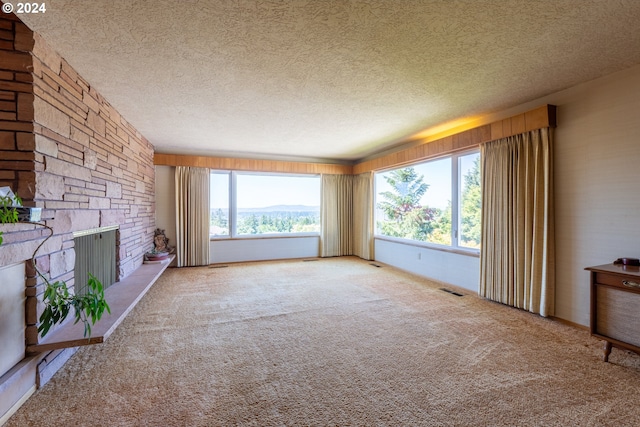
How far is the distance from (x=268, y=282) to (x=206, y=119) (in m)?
2.69

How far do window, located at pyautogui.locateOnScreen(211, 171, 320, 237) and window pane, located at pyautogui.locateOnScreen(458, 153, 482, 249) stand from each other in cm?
364

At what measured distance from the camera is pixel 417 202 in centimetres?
524

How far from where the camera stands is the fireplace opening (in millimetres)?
2500

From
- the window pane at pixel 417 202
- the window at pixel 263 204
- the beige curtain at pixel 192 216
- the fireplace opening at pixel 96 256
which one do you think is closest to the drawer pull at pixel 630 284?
the window pane at pixel 417 202

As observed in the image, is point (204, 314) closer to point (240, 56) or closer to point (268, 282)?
point (268, 282)

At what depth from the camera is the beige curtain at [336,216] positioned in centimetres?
689

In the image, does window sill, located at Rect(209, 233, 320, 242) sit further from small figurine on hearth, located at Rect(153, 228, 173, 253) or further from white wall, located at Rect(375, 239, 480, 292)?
white wall, located at Rect(375, 239, 480, 292)

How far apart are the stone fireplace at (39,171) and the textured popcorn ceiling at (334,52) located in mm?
220

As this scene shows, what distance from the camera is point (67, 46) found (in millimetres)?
2084

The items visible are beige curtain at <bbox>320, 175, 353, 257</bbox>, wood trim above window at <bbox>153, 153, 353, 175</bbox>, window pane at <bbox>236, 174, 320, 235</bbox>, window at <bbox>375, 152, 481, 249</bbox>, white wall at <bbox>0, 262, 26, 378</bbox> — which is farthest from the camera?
beige curtain at <bbox>320, 175, 353, 257</bbox>

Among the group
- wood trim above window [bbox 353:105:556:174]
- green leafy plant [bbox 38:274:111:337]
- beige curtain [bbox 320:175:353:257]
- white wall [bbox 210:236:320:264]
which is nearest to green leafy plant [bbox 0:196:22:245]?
green leafy plant [bbox 38:274:111:337]

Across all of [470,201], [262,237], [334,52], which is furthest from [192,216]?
[470,201]

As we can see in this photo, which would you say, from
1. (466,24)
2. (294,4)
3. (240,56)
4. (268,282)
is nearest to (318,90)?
(240,56)

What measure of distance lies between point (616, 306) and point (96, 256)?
4.75m
